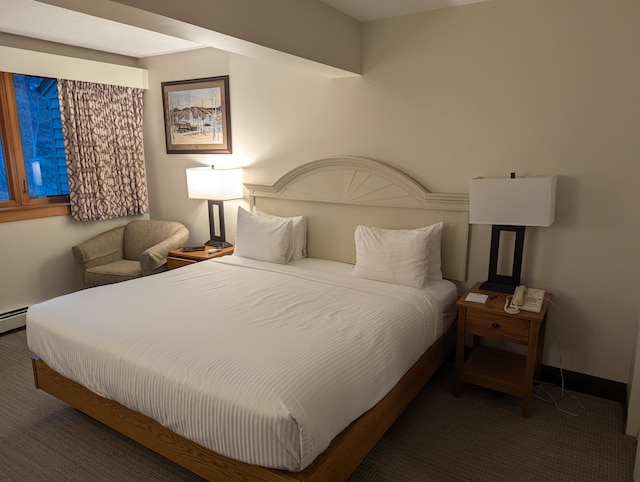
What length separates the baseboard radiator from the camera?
3.63 m

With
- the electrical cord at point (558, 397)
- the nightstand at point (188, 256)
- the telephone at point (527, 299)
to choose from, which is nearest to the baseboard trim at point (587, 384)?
the electrical cord at point (558, 397)

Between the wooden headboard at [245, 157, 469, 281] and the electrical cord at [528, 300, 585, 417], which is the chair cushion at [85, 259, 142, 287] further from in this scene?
the electrical cord at [528, 300, 585, 417]

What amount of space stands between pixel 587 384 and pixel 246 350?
2.22 m

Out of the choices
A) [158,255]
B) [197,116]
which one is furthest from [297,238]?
[197,116]

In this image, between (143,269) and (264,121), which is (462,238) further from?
(143,269)

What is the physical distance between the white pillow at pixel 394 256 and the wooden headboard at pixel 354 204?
0.68ft

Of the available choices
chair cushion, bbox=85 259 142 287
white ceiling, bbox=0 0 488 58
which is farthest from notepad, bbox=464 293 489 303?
chair cushion, bbox=85 259 142 287

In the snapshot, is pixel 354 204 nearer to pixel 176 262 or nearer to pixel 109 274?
pixel 176 262

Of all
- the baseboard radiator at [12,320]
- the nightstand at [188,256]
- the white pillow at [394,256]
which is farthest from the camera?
the nightstand at [188,256]

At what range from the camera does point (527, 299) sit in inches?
100

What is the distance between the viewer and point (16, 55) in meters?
3.53

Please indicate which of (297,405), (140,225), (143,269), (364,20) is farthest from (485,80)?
(140,225)

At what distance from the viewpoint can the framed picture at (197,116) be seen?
403 cm

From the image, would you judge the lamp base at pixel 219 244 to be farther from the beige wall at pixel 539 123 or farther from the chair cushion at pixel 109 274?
the beige wall at pixel 539 123
